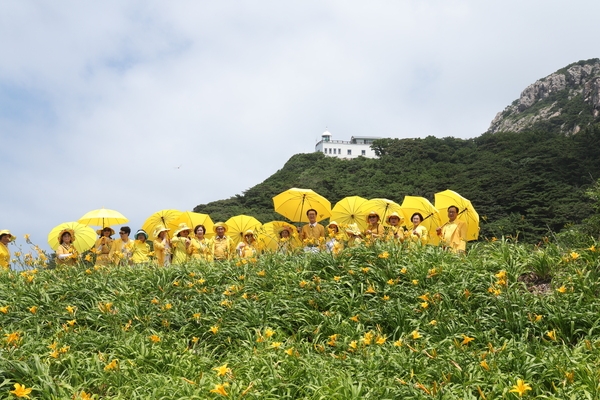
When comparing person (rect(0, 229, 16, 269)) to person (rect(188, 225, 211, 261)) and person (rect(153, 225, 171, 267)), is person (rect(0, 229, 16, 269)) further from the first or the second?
person (rect(188, 225, 211, 261))

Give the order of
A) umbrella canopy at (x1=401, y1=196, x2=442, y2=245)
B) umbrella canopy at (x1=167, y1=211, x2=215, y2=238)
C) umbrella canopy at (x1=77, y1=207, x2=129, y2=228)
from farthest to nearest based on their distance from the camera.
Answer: umbrella canopy at (x1=167, y1=211, x2=215, y2=238) < umbrella canopy at (x1=77, y1=207, x2=129, y2=228) < umbrella canopy at (x1=401, y1=196, x2=442, y2=245)

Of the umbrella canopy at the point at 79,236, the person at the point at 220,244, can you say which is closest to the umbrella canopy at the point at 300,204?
the person at the point at 220,244

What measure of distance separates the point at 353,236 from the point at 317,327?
2228 mm

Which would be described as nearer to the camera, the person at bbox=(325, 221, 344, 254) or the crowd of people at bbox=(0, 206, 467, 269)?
the person at bbox=(325, 221, 344, 254)

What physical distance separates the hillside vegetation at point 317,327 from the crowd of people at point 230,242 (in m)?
0.38

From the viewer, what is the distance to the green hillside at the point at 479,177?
102ft

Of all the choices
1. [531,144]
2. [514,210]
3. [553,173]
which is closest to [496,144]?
[531,144]

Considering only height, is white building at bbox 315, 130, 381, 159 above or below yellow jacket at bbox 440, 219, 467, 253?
above

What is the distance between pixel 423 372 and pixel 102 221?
254 inches

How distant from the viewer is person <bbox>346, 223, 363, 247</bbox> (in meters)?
5.94

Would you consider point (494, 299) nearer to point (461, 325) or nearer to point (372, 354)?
point (461, 325)

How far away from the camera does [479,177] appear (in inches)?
1540

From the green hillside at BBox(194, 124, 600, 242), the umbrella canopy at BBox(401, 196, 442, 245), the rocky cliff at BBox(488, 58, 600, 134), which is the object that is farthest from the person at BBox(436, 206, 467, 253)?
the rocky cliff at BBox(488, 58, 600, 134)

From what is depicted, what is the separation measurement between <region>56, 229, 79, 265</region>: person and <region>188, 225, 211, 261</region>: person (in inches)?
57.9
